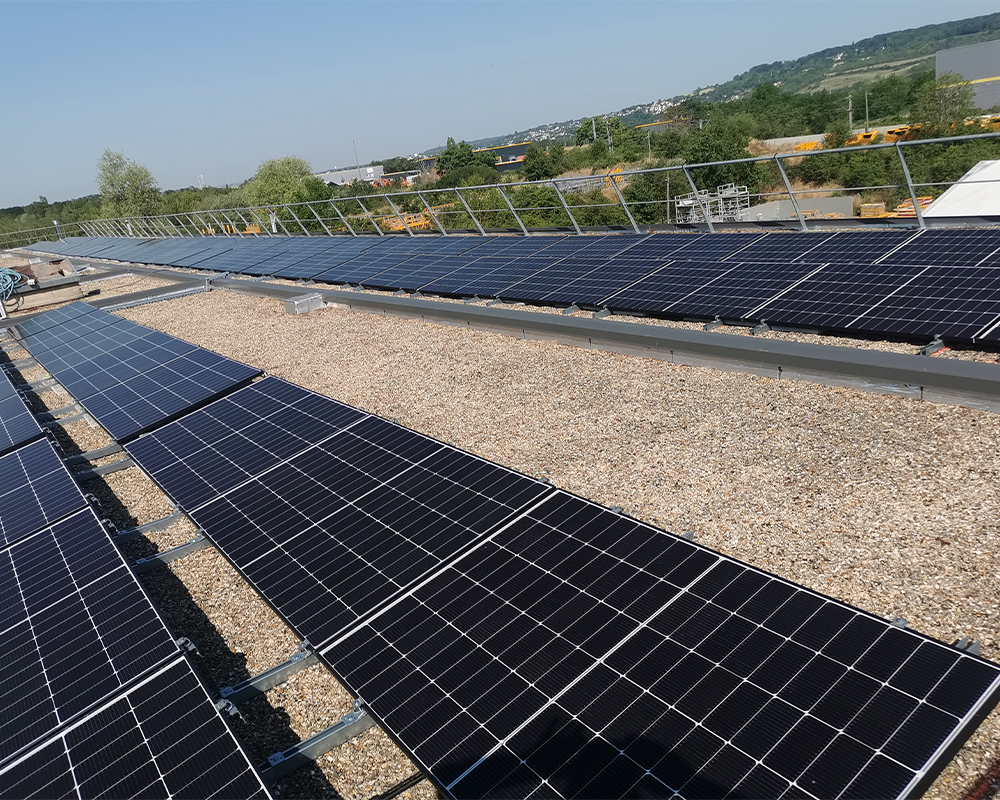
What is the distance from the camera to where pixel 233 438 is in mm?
9078

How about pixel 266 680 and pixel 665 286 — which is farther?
pixel 665 286

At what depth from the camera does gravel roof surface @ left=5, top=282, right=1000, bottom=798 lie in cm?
554

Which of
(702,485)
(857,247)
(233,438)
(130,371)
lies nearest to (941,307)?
(857,247)

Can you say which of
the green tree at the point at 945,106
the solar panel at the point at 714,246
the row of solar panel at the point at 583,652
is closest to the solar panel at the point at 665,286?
the solar panel at the point at 714,246

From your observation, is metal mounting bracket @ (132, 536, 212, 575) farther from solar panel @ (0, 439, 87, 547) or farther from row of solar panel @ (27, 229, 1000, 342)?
row of solar panel @ (27, 229, 1000, 342)

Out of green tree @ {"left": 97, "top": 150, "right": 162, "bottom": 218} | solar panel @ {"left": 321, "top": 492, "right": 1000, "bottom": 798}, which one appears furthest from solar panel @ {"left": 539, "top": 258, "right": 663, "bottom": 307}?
green tree @ {"left": 97, "top": 150, "right": 162, "bottom": 218}

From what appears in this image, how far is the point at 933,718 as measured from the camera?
354 centimetres

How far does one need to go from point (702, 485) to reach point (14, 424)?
435 inches

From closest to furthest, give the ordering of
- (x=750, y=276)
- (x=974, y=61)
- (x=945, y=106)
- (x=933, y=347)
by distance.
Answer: (x=933, y=347), (x=750, y=276), (x=945, y=106), (x=974, y=61)

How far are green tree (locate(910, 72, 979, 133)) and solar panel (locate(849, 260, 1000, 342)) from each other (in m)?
55.8

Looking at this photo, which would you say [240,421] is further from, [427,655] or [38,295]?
[38,295]

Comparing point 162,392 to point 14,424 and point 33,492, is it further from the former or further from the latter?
A: point 33,492

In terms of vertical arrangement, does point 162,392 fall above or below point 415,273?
below

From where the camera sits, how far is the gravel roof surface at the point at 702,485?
218 inches
